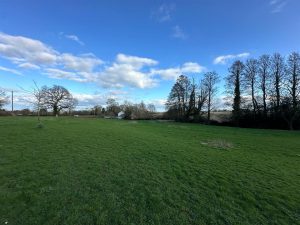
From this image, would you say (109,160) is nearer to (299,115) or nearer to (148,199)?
(148,199)

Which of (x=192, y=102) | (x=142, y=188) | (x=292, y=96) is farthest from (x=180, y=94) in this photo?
(x=142, y=188)

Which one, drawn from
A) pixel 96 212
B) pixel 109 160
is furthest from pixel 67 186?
pixel 109 160

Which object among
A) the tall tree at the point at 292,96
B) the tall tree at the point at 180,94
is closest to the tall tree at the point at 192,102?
the tall tree at the point at 180,94

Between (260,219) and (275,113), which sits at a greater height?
(275,113)

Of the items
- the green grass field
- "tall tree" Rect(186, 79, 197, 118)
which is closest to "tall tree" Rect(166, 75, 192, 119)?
"tall tree" Rect(186, 79, 197, 118)

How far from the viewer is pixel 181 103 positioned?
2378 inches

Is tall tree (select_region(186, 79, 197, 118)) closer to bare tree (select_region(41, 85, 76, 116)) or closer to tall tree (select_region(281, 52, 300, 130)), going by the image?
tall tree (select_region(281, 52, 300, 130))

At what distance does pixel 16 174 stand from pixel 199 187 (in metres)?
6.52

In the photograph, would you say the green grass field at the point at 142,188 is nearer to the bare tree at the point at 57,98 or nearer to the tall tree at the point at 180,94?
the tall tree at the point at 180,94

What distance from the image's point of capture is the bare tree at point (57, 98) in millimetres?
72125

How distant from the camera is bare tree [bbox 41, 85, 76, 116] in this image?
7212 cm

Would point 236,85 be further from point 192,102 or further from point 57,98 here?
point 57,98

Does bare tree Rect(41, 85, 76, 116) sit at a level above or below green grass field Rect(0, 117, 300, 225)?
above

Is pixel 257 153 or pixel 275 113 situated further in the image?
pixel 275 113
